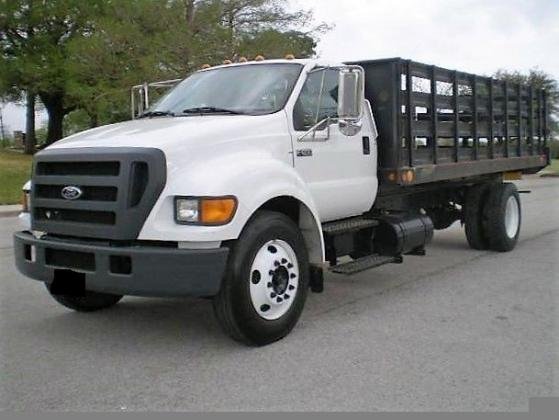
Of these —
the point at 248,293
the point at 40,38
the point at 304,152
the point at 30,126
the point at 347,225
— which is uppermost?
the point at 40,38

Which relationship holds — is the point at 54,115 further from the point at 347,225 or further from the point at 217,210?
the point at 217,210

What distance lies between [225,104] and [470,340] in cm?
272

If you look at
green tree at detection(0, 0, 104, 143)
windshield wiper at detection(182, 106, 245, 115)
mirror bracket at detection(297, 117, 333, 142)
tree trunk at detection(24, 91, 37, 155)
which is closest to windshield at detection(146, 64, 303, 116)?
windshield wiper at detection(182, 106, 245, 115)

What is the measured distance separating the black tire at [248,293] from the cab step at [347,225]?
0.90 meters

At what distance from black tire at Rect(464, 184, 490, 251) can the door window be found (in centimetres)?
383

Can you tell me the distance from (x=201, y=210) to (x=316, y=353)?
1306 mm

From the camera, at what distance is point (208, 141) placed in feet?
15.9

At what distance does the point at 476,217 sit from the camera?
9102mm

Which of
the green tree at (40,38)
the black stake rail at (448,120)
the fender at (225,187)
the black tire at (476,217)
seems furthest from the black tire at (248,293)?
the green tree at (40,38)

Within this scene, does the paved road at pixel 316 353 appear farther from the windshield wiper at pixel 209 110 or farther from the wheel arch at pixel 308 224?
the windshield wiper at pixel 209 110

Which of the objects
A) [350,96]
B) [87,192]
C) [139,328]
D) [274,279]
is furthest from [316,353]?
[350,96]

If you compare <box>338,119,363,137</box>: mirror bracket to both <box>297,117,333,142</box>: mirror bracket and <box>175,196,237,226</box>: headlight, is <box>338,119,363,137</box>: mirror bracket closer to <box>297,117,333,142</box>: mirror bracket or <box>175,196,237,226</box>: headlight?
<box>297,117,333,142</box>: mirror bracket

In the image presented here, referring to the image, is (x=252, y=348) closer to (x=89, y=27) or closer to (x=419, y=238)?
(x=419, y=238)

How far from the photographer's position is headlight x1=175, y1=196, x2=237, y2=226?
450 cm
